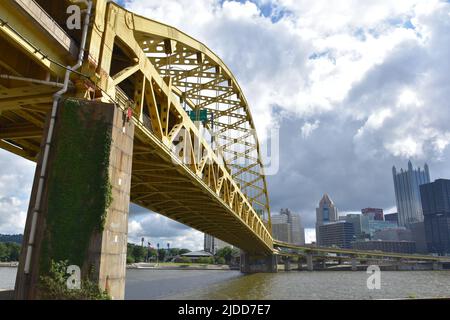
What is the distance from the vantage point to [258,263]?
93438mm

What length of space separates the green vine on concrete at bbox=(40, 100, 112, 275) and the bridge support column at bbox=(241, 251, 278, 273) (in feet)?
281

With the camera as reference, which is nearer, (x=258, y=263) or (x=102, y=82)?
(x=102, y=82)

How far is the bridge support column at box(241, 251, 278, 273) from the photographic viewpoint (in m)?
91.0

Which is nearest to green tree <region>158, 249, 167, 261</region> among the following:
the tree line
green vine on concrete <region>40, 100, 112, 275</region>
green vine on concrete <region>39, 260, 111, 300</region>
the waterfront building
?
the tree line

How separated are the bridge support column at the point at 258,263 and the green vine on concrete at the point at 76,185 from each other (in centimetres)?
8553

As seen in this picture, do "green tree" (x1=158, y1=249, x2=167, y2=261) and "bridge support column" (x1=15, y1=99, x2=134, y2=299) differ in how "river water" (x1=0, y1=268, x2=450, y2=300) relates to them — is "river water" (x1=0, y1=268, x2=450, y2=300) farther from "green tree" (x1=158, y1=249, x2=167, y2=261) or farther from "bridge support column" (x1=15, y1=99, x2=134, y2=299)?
"green tree" (x1=158, y1=249, x2=167, y2=261)

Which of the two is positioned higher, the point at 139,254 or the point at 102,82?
the point at 102,82

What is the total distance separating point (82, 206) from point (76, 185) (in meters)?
0.67

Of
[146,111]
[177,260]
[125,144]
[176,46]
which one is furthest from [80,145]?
[177,260]

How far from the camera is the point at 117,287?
34.0 feet

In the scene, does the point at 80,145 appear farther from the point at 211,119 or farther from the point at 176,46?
the point at 211,119

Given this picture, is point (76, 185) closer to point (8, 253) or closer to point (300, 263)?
point (300, 263)

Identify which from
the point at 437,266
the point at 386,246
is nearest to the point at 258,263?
the point at 437,266

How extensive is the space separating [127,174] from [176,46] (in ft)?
38.9
